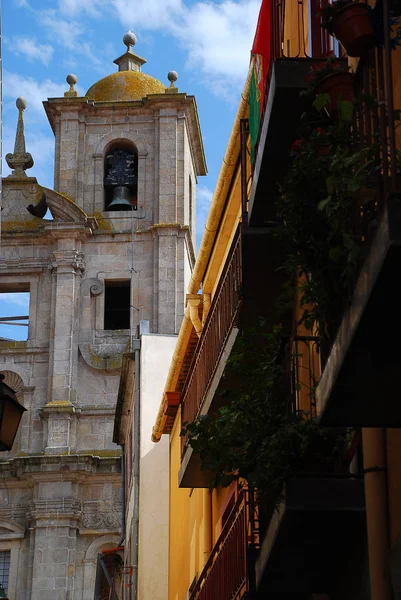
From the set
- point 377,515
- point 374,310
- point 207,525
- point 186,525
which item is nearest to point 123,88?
point 186,525

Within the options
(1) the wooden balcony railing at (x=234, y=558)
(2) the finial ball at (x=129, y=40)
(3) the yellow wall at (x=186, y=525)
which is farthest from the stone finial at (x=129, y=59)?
(1) the wooden balcony railing at (x=234, y=558)

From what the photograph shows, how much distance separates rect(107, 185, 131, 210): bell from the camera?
128ft

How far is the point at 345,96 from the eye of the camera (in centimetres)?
755

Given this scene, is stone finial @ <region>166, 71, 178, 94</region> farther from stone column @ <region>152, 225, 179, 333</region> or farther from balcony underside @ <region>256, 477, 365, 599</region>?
balcony underside @ <region>256, 477, 365, 599</region>

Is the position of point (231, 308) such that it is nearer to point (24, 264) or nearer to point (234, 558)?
point (234, 558)

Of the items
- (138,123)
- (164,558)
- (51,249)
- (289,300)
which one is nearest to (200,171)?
(138,123)

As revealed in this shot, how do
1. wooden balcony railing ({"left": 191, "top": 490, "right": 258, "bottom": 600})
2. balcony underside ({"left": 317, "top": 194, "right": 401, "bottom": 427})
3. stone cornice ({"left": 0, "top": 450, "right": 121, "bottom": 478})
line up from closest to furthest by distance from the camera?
1. balcony underside ({"left": 317, "top": 194, "right": 401, "bottom": 427})
2. wooden balcony railing ({"left": 191, "top": 490, "right": 258, "bottom": 600})
3. stone cornice ({"left": 0, "top": 450, "right": 121, "bottom": 478})

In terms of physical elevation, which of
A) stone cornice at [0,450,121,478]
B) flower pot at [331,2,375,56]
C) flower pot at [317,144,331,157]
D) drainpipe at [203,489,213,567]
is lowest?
flower pot at [317,144,331,157]

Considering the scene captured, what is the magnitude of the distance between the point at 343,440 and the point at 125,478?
1907 cm

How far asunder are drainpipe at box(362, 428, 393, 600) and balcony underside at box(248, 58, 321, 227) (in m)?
1.78

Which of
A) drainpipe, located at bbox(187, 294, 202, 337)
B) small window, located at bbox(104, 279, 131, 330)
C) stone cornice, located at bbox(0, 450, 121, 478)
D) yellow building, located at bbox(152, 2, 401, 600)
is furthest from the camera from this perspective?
small window, located at bbox(104, 279, 131, 330)

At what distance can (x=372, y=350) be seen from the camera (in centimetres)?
667

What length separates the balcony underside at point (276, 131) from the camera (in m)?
8.49

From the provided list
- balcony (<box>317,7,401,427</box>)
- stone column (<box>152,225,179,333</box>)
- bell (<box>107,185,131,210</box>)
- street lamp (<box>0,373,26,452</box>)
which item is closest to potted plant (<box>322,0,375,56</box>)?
balcony (<box>317,7,401,427</box>)
